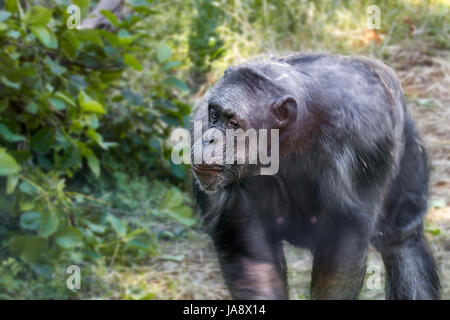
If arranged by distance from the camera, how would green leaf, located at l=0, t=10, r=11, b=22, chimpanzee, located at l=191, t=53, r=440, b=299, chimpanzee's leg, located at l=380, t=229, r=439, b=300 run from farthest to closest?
green leaf, located at l=0, t=10, r=11, b=22, chimpanzee's leg, located at l=380, t=229, r=439, b=300, chimpanzee, located at l=191, t=53, r=440, b=299

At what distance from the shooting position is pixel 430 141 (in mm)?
6215

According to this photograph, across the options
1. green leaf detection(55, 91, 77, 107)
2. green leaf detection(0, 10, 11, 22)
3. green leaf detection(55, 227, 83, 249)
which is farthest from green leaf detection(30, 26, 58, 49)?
green leaf detection(55, 227, 83, 249)

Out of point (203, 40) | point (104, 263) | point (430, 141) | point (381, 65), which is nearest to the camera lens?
point (381, 65)

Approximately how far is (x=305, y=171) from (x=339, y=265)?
444mm

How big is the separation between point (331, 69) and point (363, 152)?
41 cm

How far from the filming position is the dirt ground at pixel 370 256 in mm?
4590

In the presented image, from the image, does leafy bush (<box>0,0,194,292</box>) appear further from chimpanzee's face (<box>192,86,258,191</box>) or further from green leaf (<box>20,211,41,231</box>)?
chimpanzee's face (<box>192,86,258,191</box>)

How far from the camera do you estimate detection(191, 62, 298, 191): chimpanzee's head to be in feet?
9.21

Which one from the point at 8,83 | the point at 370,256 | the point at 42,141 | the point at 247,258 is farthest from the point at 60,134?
the point at 370,256

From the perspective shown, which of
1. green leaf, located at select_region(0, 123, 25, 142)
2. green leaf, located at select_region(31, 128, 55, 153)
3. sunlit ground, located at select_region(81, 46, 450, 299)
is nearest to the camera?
green leaf, located at select_region(0, 123, 25, 142)

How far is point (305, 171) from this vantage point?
3066 mm

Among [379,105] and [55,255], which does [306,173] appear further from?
[55,255]

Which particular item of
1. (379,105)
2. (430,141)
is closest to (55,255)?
(379,105)

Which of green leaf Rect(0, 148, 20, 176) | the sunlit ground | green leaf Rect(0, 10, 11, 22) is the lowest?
the sunlit ground
